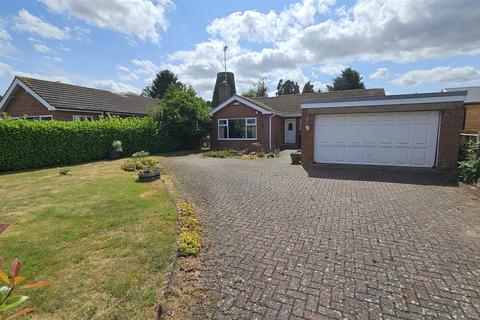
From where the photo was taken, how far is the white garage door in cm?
1000

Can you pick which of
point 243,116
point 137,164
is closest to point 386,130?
point 243,116

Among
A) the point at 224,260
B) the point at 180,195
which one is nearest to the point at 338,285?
the point at 224,260

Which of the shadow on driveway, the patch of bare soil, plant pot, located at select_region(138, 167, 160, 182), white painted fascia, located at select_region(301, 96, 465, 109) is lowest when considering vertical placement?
the patch of bare soil

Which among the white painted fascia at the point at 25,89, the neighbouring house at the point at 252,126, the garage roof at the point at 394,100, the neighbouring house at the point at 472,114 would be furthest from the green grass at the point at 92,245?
the neighbouring house at the point at 472,114

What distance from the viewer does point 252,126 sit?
61.9 feet

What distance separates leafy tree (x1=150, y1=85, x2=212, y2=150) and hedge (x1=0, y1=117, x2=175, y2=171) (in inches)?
60.6

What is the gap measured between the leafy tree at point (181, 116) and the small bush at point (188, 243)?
14.4 metres

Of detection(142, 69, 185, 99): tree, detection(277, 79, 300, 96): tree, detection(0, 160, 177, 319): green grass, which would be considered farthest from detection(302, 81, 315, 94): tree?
detection(0, 160, 177, 319): green grass

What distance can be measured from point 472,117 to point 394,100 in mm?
13556

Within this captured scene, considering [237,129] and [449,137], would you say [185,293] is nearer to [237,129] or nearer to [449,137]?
[449,137]

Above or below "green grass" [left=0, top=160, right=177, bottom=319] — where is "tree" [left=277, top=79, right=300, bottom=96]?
above

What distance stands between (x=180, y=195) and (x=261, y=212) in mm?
2519

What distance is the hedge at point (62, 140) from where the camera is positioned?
10.6 meters

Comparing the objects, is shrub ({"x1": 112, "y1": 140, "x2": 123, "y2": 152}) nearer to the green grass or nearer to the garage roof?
the green grass
